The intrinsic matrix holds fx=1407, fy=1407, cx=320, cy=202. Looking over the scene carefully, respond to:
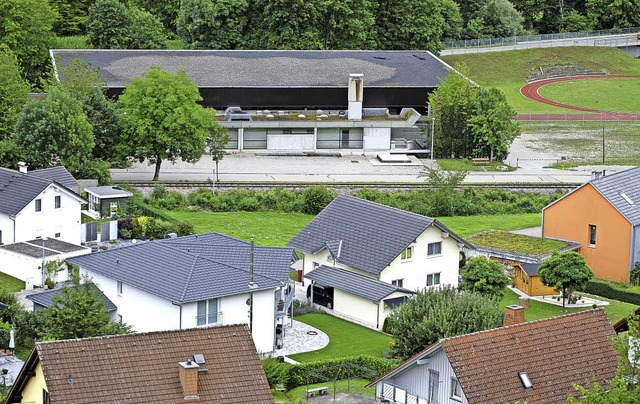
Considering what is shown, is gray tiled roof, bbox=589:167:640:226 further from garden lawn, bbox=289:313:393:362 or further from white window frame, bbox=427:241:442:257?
garden lawn, bbox=289:313:393:362

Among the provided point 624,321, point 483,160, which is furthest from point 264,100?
point 624,321

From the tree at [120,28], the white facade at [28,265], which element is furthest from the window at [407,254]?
the tree at [120,28]

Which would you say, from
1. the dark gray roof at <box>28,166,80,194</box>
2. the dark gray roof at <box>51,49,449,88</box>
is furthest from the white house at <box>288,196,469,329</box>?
the dark gray roof at <box>51,49,449,88</box>

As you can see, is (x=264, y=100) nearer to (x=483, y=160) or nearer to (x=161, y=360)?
(x=483, y=160)

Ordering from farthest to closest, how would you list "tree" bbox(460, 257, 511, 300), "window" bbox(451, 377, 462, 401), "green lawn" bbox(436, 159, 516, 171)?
"green lawn" bbox(436, 159, 516, 171)
"tree" bbox(460, 257, 511, 300)
"window" bbox(451, 377, 462, 401)

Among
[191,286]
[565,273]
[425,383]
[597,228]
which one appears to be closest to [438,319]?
[425,383]

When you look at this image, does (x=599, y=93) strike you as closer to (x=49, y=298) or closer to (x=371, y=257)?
(x=371, y=257)
